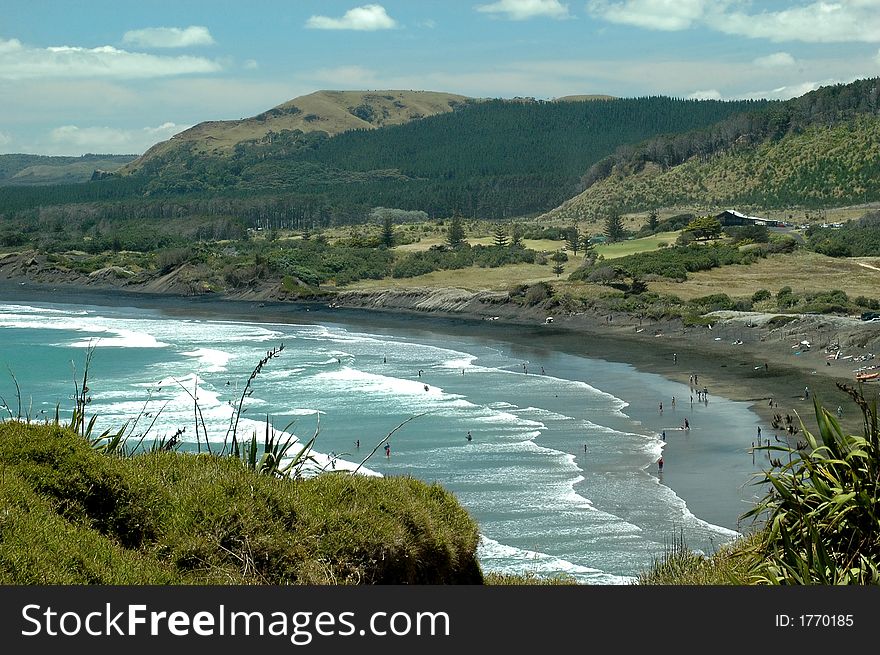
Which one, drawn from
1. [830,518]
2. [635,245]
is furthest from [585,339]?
[830,518]

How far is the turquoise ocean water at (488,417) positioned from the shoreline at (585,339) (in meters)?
0.56

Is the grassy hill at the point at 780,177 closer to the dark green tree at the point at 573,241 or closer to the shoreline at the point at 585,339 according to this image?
the dark green tree at the point at 573,241

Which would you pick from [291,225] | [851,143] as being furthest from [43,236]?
[851,143]

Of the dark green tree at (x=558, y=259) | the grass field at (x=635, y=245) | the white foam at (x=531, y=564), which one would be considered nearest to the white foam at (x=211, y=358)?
the white foam at (x=531, y=564)

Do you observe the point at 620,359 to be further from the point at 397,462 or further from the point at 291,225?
the point at 291,225

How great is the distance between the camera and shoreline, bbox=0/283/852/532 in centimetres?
3550

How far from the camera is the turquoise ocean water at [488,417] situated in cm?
2411

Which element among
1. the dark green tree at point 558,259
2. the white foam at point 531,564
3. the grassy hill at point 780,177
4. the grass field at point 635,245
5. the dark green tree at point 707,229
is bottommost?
the white foam at point 531,564

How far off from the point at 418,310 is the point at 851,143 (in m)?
72.4

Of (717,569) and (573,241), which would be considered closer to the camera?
(717,569)

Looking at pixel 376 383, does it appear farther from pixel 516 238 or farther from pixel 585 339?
pixel 516 238

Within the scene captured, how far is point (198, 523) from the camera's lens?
839 cm

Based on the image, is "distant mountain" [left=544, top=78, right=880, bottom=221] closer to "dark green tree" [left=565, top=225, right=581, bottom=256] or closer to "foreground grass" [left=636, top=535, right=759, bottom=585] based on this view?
"dark green tree" [left=565, top=225, right=581, bottom=256]

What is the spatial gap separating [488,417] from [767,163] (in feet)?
352
